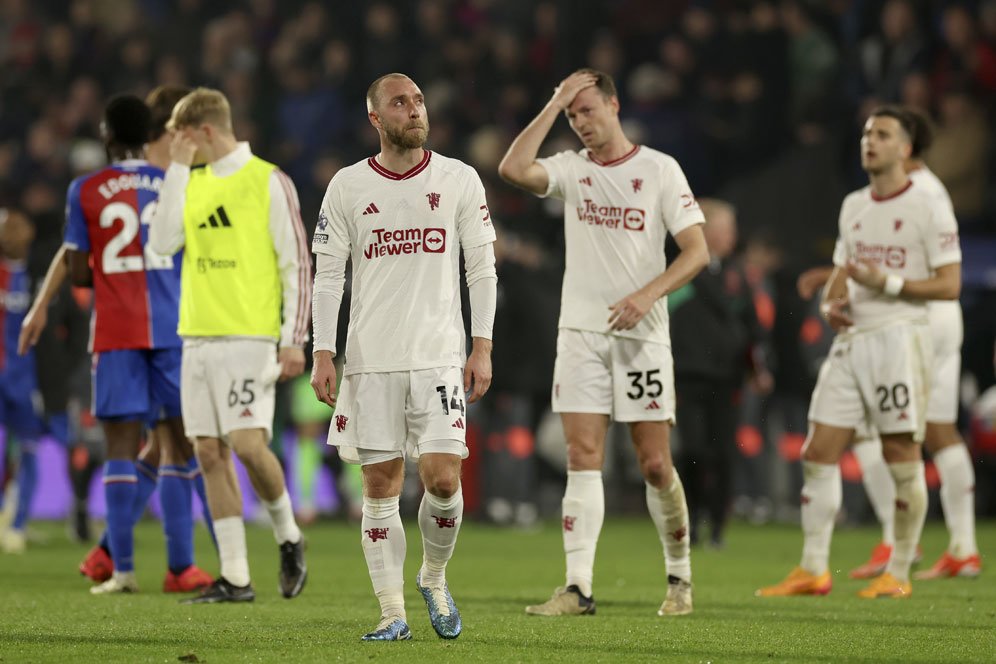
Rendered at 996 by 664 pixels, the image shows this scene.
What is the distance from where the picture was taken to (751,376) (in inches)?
446

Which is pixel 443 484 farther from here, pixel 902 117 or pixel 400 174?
pixel 902 117

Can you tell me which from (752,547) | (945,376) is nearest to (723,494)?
(752,547)

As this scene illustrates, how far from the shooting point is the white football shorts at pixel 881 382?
7.79 meters

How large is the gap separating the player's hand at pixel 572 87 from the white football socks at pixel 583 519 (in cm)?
162

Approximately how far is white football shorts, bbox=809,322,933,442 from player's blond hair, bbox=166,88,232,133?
10.6 ft

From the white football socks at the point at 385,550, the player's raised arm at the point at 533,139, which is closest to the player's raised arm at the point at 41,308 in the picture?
the player's raised arm at the point at 533,139

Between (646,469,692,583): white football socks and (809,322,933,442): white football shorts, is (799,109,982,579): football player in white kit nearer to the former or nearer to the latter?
(809,322,933,442): white football shorts

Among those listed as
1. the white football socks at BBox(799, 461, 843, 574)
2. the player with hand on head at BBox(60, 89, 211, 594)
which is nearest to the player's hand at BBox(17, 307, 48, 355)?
the player with hand on head at BBox(60, 89, 211, 594)

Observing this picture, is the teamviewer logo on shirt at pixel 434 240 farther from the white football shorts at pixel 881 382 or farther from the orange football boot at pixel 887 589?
the orange football boot at pixel 887 589

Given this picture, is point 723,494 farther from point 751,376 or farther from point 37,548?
point 37,548

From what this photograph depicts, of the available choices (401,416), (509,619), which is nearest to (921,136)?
(509,619)

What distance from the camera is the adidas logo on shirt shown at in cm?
709

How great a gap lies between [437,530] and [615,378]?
1488 millimetres

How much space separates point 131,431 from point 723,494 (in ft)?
16.2
